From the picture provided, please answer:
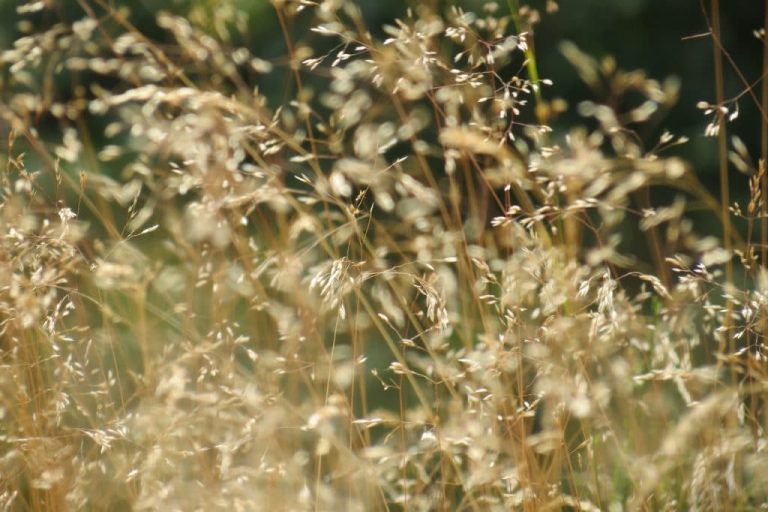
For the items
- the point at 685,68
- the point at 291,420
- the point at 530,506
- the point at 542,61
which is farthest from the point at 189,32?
the point at 685,68

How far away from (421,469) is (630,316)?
43 cm

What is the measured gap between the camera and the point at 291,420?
5.51 feet

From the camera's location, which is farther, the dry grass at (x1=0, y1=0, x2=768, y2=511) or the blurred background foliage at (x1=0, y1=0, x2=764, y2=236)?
the blurred background foliage at (x1=0, y1=0, x2=764, y2=236)

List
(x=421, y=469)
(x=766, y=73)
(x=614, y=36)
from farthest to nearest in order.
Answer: (x=614, y=36) → (x=766, y=73) → (x=421, y=469)

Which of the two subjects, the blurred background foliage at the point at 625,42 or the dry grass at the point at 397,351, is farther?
the blurred background foliage at the point at 625,42

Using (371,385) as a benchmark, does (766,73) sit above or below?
above

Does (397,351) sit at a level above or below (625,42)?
above

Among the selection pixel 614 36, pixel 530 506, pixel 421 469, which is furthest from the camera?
pixel 614 36

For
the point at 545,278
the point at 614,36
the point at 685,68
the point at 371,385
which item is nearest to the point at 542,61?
the point at 614,36

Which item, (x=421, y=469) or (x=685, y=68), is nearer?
(x=421, y=469)

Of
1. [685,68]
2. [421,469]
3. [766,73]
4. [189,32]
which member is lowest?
[685,68]

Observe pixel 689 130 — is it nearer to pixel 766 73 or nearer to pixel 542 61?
pixel 542 61

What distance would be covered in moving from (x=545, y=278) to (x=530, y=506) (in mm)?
315

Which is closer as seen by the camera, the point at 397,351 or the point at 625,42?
the point at 397,351
